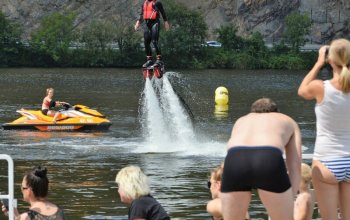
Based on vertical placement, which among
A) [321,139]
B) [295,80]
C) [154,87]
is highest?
[321,139]

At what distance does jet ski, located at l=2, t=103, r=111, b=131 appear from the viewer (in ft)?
114

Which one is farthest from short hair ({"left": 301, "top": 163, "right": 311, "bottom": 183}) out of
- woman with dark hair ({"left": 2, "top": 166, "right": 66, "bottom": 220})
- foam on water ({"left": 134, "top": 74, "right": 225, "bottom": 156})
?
foam on water ({"left": 134, "top": 74, "right": 225, "bottom": 156})

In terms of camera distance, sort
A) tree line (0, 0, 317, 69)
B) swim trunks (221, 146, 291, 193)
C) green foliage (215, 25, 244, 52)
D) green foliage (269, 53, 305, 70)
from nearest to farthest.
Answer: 1. swim trunks (221, 146, 291, 193)
2. tree line (0, 0, 317, 69)
3. green foliage (269, 53, 305, 70)
4. green foliage (215, 25, 244, 52)

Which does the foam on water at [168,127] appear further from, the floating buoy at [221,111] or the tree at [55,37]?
the tree at [55,37]

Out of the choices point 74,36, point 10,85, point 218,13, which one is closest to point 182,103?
point 10,85

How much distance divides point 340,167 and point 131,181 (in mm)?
1951

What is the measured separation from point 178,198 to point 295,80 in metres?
59.6

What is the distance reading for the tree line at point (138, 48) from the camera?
99.2m

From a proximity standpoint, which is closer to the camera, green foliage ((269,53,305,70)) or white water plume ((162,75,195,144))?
white water plume ((162,75,195,144))

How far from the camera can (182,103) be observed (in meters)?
32.2

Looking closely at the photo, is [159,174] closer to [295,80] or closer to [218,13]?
[295,80]

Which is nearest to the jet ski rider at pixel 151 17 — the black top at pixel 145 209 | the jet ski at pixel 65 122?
the black top at pixel 145 209

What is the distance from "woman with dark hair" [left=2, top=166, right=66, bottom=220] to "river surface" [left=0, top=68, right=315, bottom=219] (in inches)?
338

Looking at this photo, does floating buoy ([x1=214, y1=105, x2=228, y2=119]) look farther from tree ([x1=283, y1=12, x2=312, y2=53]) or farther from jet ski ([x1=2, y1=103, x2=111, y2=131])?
tree ([x1=283, y1=12, x2=312, y2=53])
